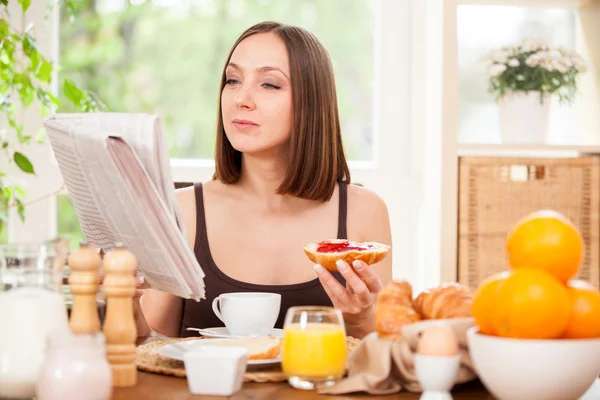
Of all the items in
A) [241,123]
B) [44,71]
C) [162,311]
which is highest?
[44,71]

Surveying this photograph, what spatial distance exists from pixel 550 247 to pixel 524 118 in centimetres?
183

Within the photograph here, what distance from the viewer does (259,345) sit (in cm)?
120

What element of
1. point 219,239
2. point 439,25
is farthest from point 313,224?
point 439,25

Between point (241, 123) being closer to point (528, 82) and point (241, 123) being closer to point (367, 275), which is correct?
point (367, 275)

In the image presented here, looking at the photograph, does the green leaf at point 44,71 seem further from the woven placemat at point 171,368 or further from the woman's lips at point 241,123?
the woven placemat at point 171,368

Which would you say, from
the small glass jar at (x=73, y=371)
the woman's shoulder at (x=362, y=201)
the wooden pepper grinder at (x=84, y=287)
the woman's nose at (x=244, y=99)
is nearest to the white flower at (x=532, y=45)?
the woman's shoulder at (x=362, y=201)

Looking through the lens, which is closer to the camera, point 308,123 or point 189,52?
point 308,123

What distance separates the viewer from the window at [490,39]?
9.59 feet

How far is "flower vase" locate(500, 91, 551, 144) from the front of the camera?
2668mm

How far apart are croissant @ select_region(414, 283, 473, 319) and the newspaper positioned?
0.32 meters

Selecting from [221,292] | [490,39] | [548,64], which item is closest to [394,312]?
[221,292]

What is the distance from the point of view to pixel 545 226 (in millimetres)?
963

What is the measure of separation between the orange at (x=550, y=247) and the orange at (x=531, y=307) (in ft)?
0.07

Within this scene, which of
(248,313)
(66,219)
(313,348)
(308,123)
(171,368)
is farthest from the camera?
(66,219)
